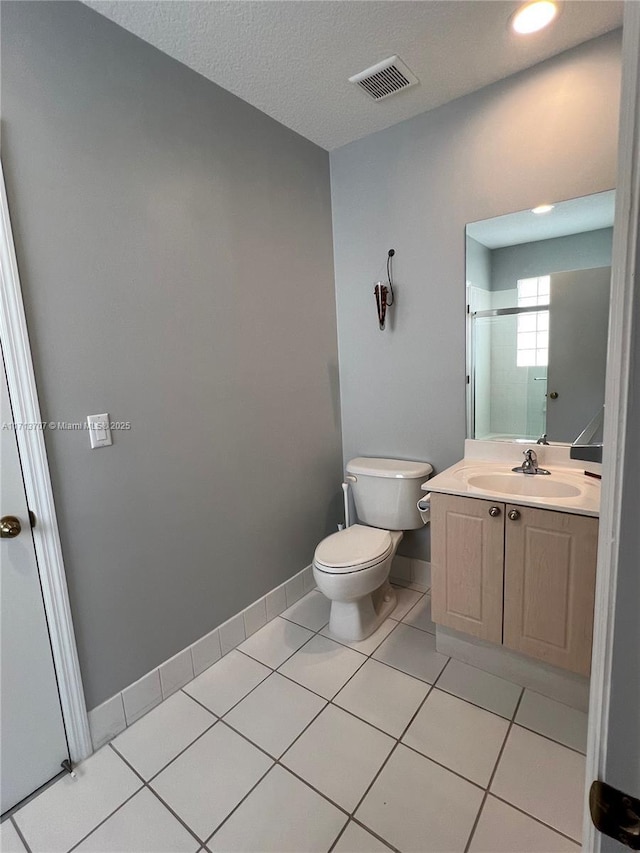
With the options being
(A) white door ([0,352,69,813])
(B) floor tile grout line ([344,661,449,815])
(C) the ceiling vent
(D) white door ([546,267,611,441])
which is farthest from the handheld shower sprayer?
(B) floor tile grout line ([344,661,449,815])

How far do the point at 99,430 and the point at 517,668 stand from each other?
6.32 feet

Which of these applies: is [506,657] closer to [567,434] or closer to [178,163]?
[567,434]

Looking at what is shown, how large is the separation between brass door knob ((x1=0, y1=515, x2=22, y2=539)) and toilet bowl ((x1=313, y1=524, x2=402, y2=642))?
3.98 ft

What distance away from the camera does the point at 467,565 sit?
5.80 ft

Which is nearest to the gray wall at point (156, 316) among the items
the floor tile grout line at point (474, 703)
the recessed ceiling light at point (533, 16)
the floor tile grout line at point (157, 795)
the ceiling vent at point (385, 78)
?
the floor tile grout line at point (157, 795)

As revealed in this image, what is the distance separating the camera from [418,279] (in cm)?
225

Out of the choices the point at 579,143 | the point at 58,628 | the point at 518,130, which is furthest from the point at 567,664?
the point at 518,130

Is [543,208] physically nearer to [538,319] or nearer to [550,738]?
[538,319]

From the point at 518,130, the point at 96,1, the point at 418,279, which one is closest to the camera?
the point at 96,1

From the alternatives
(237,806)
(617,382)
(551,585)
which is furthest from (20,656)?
(551,585)

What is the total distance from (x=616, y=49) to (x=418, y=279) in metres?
1.10

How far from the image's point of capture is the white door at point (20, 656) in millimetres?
1301

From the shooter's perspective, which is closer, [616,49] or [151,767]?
[151,767]

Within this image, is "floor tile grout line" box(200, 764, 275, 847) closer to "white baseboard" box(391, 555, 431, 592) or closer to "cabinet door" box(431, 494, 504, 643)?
"cabinet door" box(431, 494, 504, 643)
